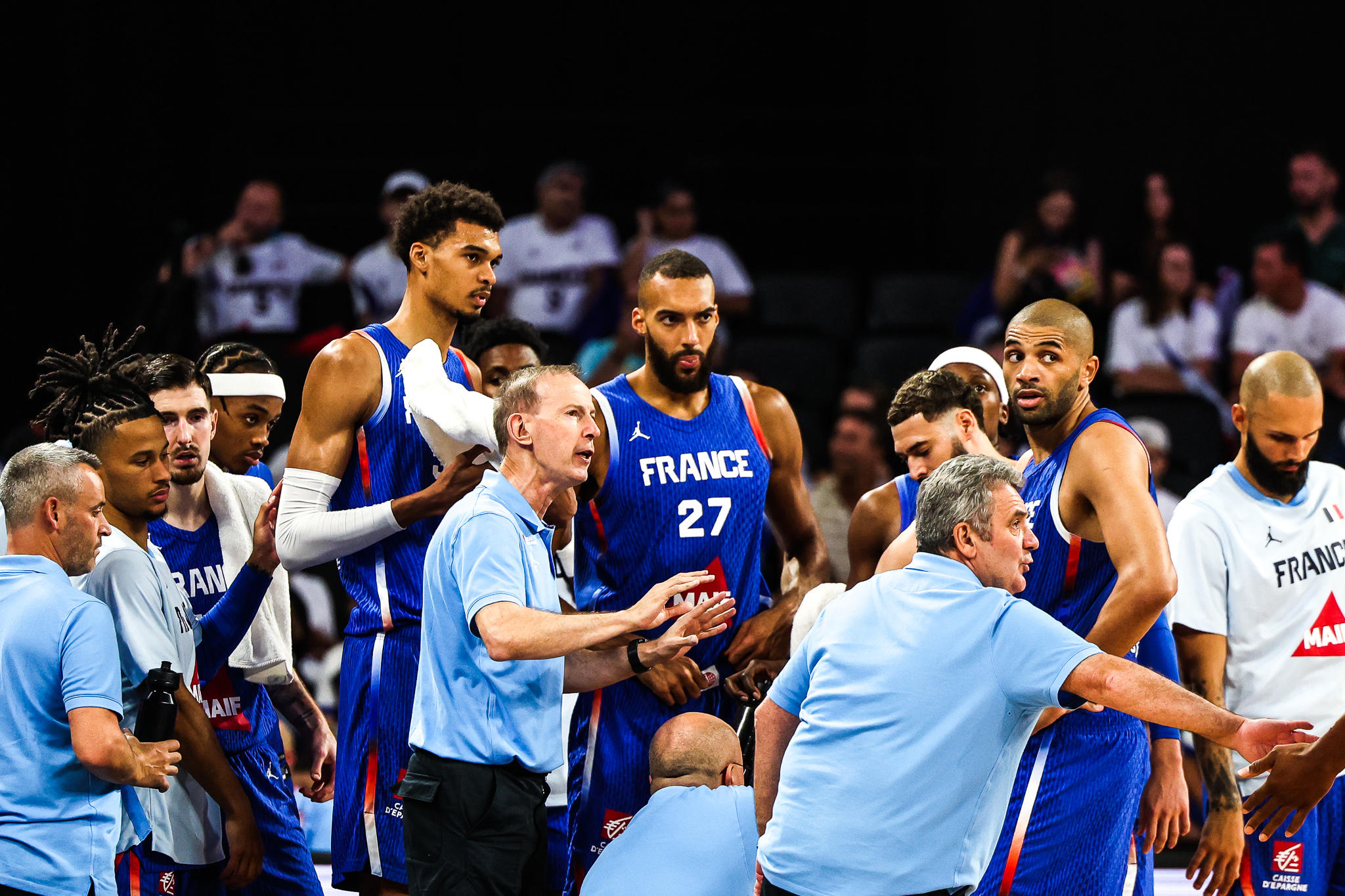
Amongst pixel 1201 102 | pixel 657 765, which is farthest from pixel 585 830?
pixel 1201 102

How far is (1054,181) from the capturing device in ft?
32.7

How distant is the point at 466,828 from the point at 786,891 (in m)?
0.75

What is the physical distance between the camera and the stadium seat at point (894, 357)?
9555 mm

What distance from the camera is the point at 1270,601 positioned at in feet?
15.5

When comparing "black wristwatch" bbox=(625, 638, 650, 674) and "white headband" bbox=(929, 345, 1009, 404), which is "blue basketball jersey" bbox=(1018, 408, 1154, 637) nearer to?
"black wristwatch" bbox=(625, 638, 650, 674)

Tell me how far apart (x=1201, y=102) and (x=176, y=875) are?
9.85 metres

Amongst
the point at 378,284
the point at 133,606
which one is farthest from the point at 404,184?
the point at 133,606

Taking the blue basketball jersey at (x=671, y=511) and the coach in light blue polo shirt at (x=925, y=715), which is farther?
the blue basketball jersey at (x=671, y=511)

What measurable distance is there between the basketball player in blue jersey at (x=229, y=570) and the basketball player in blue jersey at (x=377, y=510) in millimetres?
220

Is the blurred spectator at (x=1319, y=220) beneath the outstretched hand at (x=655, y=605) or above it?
above

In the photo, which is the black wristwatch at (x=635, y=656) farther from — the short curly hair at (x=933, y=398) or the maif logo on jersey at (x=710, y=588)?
the short curly hair at (x=933, y=398)

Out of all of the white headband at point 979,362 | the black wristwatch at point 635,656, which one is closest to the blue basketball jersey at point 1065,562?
the black wristwatch at point 635,656

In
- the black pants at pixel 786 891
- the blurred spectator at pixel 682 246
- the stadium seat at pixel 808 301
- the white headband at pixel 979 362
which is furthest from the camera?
the stadium seat at pixel 808 301

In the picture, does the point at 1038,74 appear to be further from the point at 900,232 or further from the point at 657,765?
the point at 657,765
